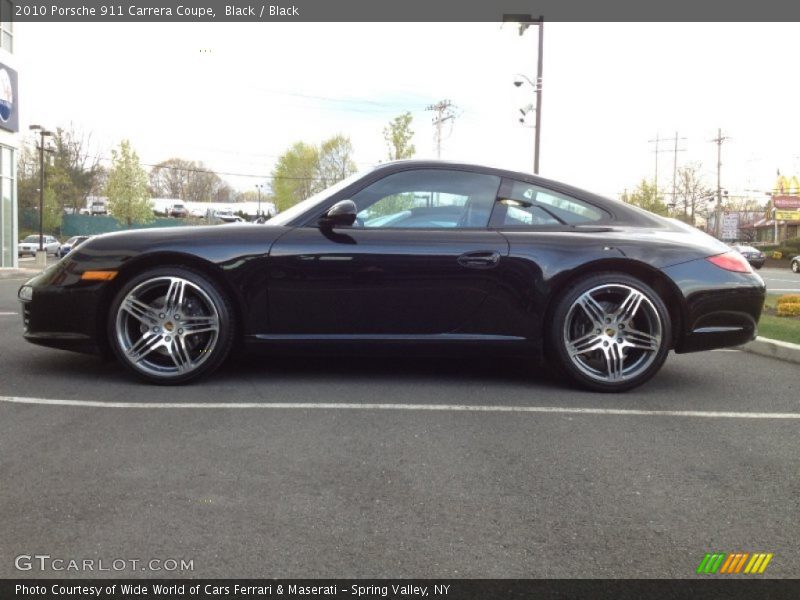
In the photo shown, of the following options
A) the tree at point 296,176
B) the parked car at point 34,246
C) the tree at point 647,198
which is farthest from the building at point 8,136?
the tree at point 647,198

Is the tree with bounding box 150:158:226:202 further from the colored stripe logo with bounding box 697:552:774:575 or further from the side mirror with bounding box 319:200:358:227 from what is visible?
the colored stripe logo with bounding box 697:552:774:575

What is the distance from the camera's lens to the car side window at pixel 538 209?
4500 millimetres

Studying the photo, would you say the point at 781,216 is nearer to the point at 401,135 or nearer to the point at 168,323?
the point at 401,135

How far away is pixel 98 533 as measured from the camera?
2219mm

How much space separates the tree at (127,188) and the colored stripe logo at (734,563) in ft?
175

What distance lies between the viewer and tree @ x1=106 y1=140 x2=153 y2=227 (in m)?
51.2

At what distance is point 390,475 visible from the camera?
2.79m

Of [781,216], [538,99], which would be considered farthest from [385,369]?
[781,216]

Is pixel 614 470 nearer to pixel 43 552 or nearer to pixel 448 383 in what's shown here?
pixel 448 383

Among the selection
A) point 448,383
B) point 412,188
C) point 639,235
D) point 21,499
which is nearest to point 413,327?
point 448,383

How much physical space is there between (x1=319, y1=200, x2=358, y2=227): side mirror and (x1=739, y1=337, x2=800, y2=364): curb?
372 cm

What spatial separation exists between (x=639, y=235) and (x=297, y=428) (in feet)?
8.09

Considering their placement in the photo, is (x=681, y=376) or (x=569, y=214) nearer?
(x=569, y=214)

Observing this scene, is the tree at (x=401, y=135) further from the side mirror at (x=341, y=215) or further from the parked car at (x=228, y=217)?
the side mirror at (x=341, y=215)
